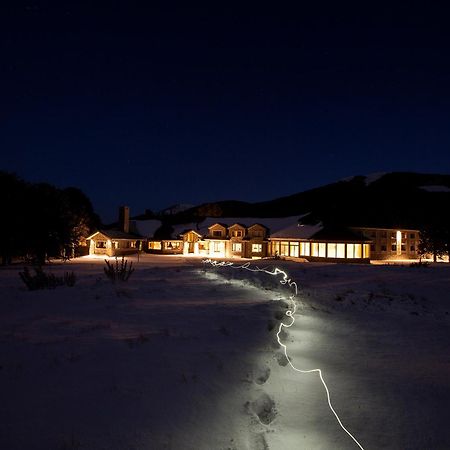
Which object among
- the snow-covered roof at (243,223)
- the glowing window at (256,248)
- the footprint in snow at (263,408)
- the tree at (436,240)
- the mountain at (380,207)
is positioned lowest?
the footprint in snow at (263,408)

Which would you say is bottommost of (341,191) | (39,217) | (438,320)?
(438,320)

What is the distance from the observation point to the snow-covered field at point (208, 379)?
462 centimetres

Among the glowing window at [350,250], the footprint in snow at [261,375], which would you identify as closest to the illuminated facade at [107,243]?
the glowing window at [350,250]

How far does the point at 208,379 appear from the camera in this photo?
6324 mm

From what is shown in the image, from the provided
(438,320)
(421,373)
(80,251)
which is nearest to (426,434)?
(421,373)

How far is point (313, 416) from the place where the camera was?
5.64m

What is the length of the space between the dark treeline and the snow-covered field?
22.3 metres

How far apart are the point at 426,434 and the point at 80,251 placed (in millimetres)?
58165

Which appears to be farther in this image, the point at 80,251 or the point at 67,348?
the point at 80,251

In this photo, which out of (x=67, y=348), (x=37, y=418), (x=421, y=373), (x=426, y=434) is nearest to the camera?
(x=37, y=418)

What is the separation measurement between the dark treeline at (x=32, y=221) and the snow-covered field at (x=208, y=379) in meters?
22.3

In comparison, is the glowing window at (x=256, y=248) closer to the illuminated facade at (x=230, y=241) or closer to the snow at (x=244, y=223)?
the illuminated facade at (x=230, y=241)

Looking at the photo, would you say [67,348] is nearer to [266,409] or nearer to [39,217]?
[266,409]

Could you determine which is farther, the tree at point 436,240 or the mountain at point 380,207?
the mountain at point 380,207
